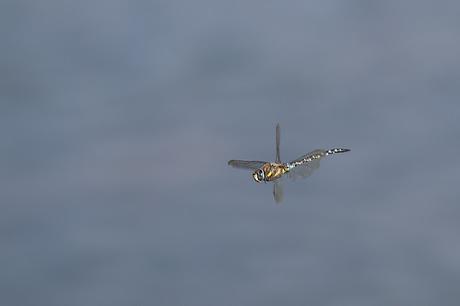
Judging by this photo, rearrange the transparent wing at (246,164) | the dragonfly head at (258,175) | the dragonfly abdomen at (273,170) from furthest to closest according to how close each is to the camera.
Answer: the transparent wing at (246,164) < the dragonfly abdomen at (273,170) < the dragonfly head at (258,175)

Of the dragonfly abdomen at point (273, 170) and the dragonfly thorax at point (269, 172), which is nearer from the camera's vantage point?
the dragonfly thorax at point (269, 172)

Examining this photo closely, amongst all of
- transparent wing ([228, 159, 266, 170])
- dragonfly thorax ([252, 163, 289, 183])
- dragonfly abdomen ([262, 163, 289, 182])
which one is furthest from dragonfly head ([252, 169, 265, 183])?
transparent wing ([228, 159, 266, 170])

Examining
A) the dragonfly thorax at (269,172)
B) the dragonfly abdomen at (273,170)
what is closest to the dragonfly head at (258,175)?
the dragonfly thorax at (269,172)

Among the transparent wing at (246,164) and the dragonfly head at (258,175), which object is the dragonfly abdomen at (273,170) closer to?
the dragonfly head at (258,175)

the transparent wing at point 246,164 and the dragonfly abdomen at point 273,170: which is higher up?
the transparent wing at point 246,164

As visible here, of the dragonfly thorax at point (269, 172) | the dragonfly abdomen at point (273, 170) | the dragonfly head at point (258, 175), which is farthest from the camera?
the dragonfly abdomen at point (273, 170)

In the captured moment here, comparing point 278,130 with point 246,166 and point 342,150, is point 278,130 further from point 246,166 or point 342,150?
point 342,150
